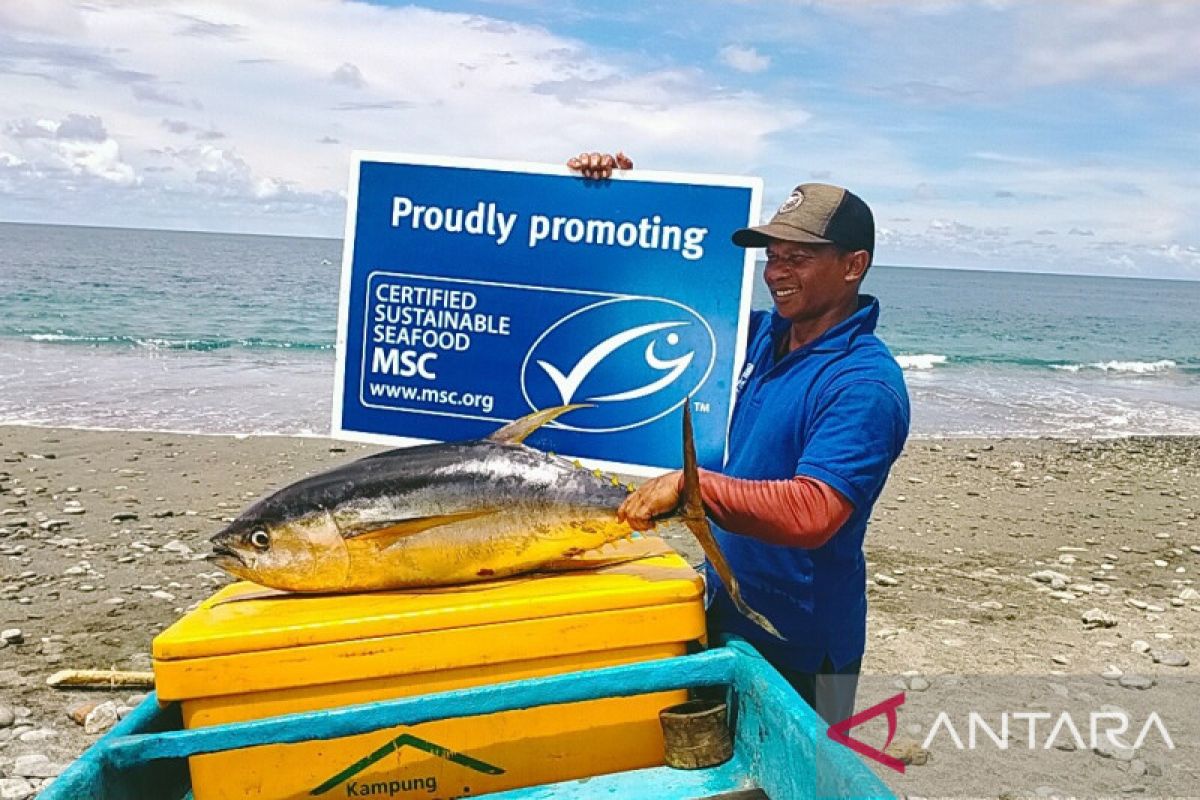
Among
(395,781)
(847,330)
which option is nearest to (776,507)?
(847,330)

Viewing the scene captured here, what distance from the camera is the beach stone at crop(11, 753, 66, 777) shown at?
483 centimetres

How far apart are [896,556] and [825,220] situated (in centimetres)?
676

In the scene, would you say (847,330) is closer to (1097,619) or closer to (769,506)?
(769,506)

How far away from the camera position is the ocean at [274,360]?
17766 millimetres

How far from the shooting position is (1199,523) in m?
11.0

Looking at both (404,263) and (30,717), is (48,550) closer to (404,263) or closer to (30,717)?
(30,717)

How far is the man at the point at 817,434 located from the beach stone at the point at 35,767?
3.51m

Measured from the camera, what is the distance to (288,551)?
2715mm

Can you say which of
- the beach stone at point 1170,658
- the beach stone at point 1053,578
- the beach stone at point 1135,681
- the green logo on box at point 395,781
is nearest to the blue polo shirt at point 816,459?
the green logo on box at point 395,781

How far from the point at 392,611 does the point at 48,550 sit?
718 cm

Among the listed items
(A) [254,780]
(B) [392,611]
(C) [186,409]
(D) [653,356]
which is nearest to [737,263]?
(D) [653,356]

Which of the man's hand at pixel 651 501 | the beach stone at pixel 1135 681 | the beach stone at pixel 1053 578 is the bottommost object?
the beach stone at pixel 1135 681

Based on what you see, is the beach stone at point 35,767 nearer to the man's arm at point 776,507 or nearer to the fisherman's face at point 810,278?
the man's arm at point 776,507

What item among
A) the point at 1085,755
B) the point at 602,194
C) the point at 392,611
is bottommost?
the point at 1085,755
